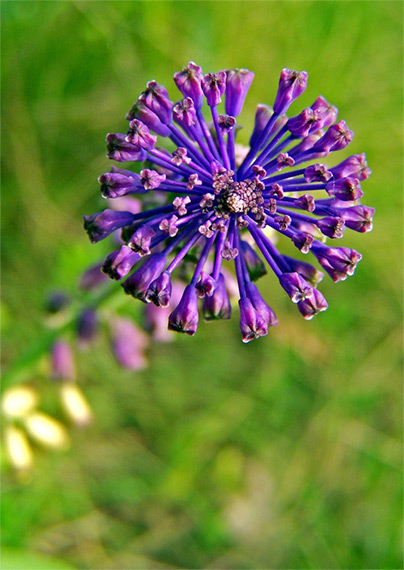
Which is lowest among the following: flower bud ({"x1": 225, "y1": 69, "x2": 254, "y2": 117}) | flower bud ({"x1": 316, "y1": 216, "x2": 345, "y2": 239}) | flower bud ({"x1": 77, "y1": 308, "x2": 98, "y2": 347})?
flower bud ({"x1": 316, "y1": 216, "x2": 345, "y2": 239})

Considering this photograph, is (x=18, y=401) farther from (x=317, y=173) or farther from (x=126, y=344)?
(x=317, y=173)

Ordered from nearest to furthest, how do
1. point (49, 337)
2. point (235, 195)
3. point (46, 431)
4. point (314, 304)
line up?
point (235, 195) < point (314, 304) < point (49, 337) < point (46, 431)

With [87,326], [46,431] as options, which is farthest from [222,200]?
[46,431]

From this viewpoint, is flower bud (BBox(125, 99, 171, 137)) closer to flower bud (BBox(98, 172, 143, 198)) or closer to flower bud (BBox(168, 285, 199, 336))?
flower bud (BBox(98, 172, 143, 198))

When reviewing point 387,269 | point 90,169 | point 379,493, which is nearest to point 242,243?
point 90,169

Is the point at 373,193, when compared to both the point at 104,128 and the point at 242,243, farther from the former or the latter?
the point at 242,243

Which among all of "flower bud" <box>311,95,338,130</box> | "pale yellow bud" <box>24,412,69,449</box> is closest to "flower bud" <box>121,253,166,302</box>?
"flower bud" <box>311,95,338,130</box>
